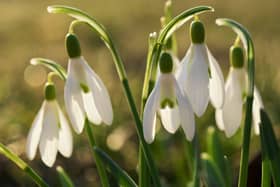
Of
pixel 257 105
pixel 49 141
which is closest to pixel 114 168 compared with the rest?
pixel 49 141

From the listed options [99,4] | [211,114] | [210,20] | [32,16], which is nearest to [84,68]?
[211,114]

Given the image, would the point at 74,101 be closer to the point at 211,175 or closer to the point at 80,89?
the point at 80,89

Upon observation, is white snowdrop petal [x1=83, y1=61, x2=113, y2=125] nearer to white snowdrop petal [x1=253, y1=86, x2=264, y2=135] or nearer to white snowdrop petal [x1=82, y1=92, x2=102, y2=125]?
white snowdrop petal [x1=82, y1=92, x2=102, y2=125]

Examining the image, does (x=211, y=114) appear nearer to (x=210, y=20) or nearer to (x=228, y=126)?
(x=228, y=126)

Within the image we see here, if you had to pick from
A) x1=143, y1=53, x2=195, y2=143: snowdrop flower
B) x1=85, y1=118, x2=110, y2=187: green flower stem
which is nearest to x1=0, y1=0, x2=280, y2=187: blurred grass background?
x1=85, y1=118, x2=110, y2=187: green flower stem

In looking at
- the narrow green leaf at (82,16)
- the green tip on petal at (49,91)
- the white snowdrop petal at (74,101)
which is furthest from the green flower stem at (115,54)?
the green tip on petal at (49,91)

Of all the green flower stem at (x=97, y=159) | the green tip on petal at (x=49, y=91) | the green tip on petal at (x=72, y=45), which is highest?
the green tip on petal at (x=72, y=45)

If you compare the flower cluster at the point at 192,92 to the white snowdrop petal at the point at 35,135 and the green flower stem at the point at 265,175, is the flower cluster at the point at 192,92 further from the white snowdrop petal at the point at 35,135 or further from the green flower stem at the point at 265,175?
the white snowdrop petal at the point at 35,135
